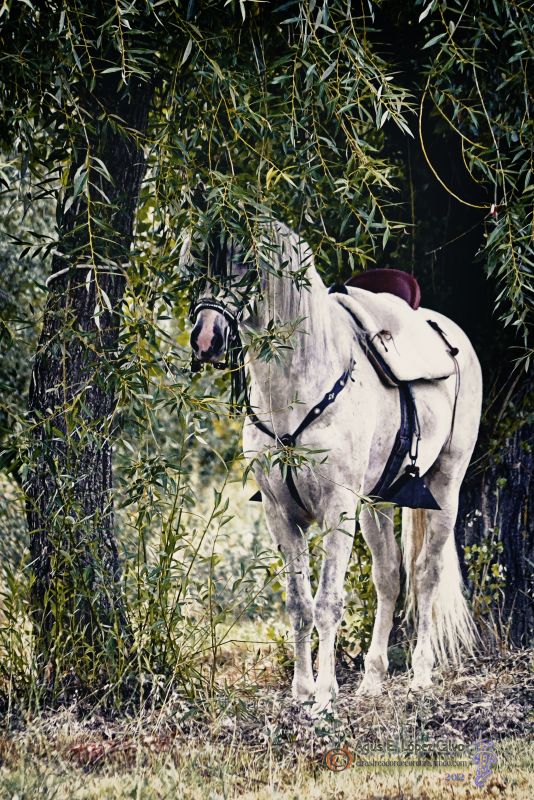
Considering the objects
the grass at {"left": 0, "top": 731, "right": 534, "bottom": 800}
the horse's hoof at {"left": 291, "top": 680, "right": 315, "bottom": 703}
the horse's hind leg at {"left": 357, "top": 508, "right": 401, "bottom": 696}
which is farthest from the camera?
the horse's hind leg at {"left": 357, "top": 508, "right": 401, "bottom": 696}

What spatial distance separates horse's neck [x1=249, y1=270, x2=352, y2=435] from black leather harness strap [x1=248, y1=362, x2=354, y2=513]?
22 millimetres

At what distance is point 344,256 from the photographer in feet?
18.7

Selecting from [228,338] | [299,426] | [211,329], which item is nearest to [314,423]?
[299,426]

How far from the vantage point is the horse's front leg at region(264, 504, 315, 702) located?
4414 mm

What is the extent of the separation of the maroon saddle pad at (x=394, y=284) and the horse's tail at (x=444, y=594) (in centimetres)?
110

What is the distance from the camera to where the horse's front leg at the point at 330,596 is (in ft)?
13.9

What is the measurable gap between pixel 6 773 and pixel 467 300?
11.5 feet

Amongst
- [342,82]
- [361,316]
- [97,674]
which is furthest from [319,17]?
[97,674]

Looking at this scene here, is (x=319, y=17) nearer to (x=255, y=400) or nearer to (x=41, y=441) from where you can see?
(x=255, y=400)

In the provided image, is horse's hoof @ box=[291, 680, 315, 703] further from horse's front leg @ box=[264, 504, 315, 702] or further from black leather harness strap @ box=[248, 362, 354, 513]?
black leather harness strap @ box=[248, 362, 354, 513]

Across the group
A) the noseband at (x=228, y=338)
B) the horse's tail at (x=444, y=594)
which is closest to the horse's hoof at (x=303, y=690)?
the horse's tail at (x=444, y=594)

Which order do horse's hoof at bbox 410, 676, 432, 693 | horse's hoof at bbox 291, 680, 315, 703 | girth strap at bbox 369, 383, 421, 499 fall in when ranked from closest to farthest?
1. horse's hoof at bbox 291, 680, 315, 703
2. girth strap at bbox 369, 383, 421, 499
3. horse's hoof at bbox 410, 676, 432, 693

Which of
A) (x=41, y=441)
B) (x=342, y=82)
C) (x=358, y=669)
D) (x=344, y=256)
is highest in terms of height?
(x=342, y=82)
